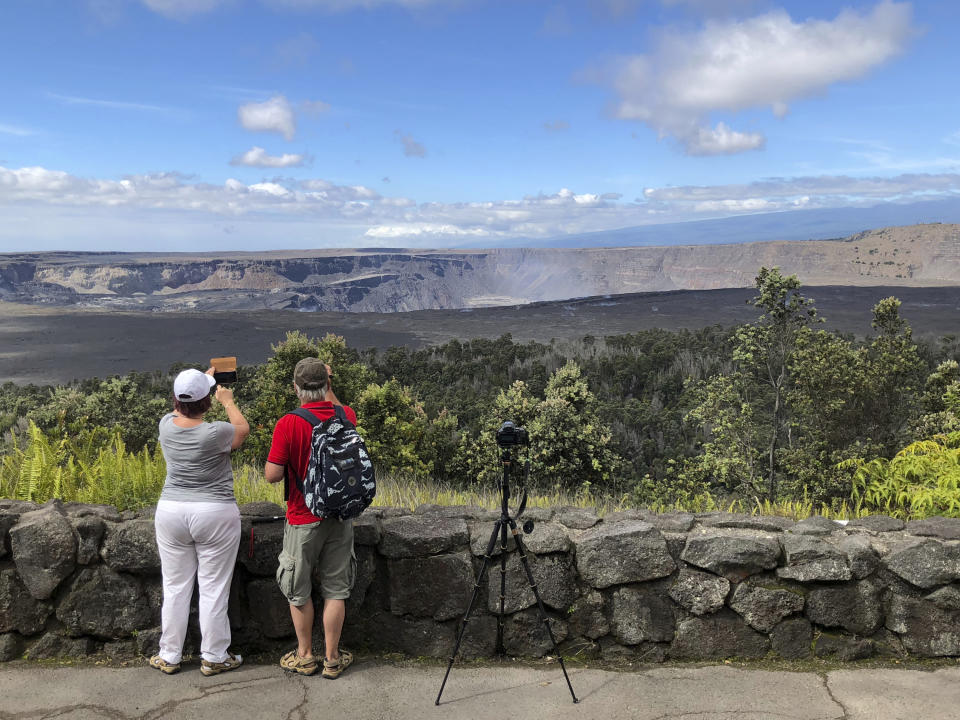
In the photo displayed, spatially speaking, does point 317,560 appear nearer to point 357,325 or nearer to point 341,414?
point 341,414

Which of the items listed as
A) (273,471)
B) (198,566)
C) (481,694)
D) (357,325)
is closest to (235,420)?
(273,471)

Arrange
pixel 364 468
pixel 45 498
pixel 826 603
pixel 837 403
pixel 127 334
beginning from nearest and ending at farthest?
pixel 364 468, pixel 826 603, pixel 45 498, pixel 837 403, pixel 127 334

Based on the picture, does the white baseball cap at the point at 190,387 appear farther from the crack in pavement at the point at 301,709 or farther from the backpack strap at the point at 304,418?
the crack in pavement at the point at 301,709

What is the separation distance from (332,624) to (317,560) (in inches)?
15.4

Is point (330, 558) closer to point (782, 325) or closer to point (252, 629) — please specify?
point (252, 629)

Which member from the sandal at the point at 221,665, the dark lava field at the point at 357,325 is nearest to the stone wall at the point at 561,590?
the sandal at the point at 221,665

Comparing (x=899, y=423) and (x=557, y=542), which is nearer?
(x=557, y=542)

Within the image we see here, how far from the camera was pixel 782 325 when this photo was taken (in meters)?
12.0

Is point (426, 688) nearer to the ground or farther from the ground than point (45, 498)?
nearer to the ground

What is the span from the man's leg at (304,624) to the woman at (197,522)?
45cm

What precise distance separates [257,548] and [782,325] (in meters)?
9.66

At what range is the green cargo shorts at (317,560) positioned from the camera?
4.47 m

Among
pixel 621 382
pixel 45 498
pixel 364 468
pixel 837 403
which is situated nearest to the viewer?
pixel 364 468

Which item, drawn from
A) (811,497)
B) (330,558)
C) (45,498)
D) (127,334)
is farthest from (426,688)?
(127,334)
